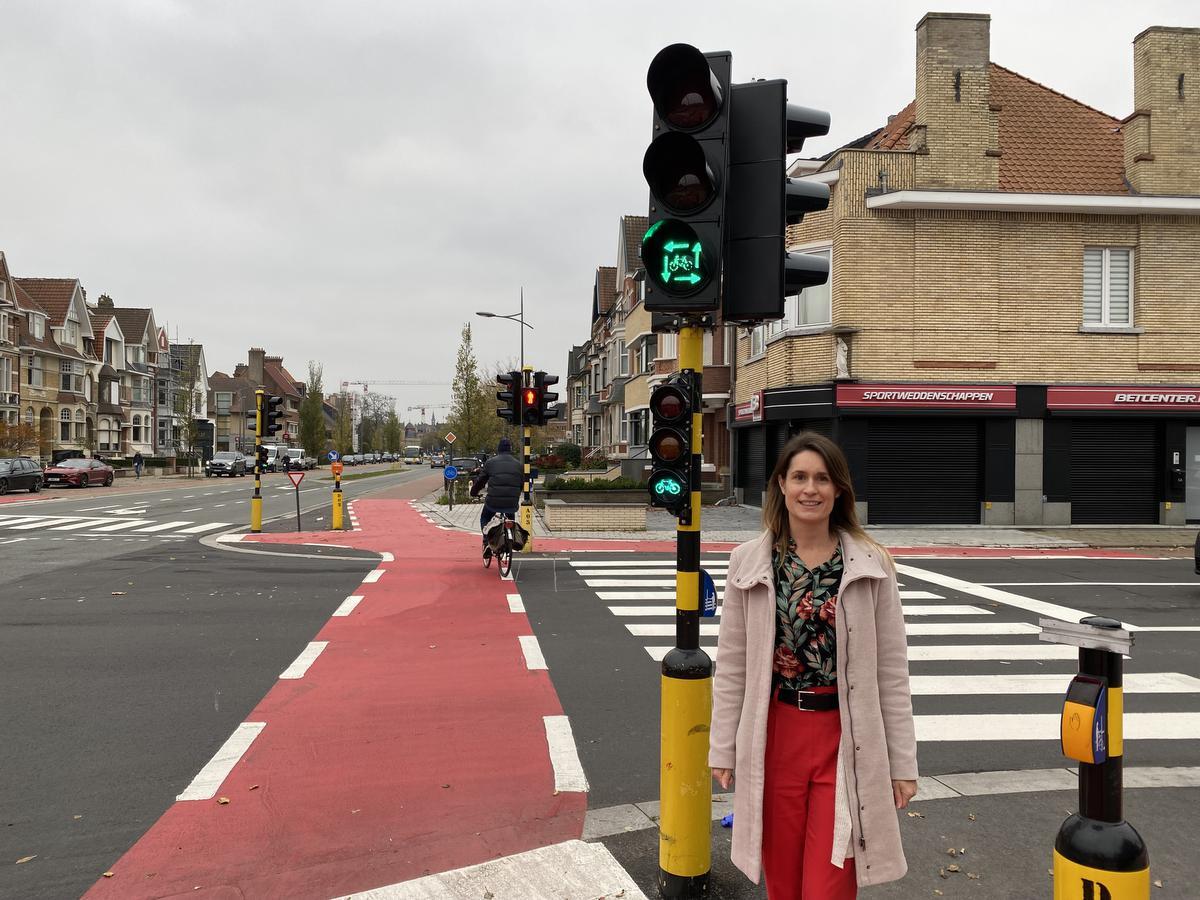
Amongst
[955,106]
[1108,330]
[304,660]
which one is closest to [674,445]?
[304,660]

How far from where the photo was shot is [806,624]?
2668 mm

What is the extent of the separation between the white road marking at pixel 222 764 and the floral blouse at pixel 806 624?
3.36 meters

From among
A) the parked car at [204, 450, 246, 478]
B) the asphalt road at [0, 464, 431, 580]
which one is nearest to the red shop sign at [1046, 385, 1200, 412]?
the asphalt road at [0, 464, 431, 580]

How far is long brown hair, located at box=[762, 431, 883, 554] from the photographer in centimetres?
279

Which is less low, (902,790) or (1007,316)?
(1007,316)

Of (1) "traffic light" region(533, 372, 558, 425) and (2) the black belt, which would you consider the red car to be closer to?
(1) "traffic light" region(533, 372, 558, 425)

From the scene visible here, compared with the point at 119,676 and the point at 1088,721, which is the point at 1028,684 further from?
the point at 119,676

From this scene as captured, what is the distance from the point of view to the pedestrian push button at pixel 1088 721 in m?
2.46

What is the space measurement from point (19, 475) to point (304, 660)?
3354 centimetres

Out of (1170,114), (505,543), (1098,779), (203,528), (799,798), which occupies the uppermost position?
(1170,114)

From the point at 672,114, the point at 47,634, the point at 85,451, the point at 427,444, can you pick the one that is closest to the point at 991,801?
the point at 672,114

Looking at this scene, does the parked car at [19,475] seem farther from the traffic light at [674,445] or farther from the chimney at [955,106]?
the traffic light at [674,445]

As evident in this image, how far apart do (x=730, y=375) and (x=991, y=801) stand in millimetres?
24904

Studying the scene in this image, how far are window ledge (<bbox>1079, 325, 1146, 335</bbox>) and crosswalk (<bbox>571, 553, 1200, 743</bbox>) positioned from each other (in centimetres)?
1191
